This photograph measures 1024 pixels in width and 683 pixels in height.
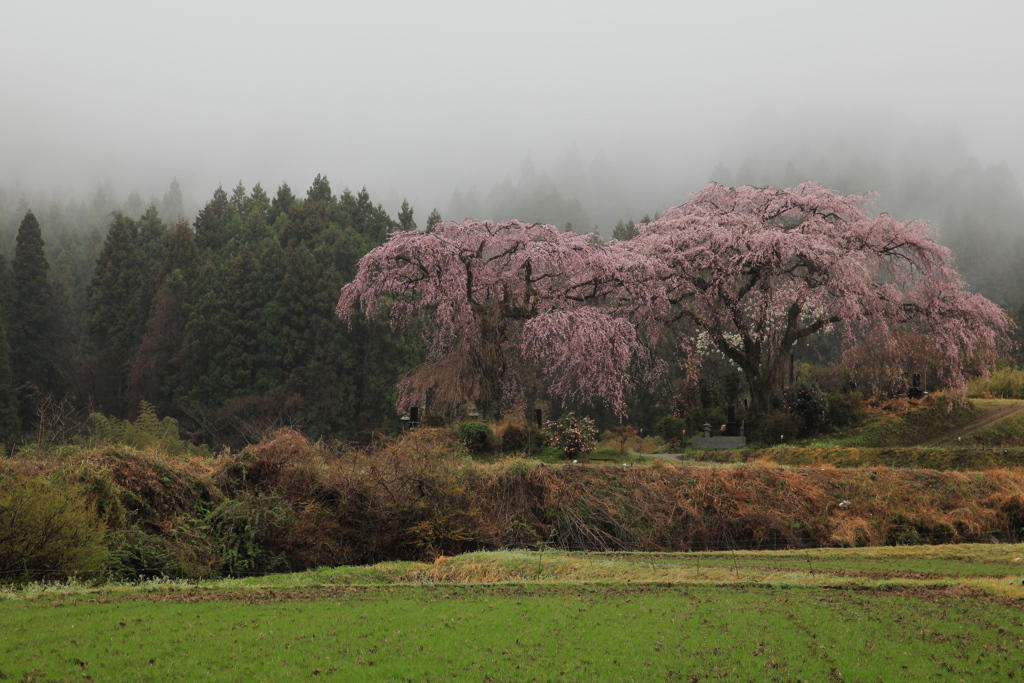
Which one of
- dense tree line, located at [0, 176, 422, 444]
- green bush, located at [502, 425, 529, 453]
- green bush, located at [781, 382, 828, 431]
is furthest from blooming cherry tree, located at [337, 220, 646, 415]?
dense tree line, located at [0, 176, 422, 444]

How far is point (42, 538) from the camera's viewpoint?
35.5ft

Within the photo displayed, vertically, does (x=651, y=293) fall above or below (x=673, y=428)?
above

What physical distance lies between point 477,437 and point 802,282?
12.5 meters

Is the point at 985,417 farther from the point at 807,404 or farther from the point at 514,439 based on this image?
the point at 514,439

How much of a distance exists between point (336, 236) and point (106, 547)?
3914 cm

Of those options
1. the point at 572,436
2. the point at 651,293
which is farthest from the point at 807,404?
the point at 572,436

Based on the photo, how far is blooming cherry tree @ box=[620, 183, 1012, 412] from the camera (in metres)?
25.9

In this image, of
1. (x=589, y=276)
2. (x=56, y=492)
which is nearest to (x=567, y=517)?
(x=56, y=492)

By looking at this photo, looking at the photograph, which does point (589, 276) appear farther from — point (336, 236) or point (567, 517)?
point (336, 236)

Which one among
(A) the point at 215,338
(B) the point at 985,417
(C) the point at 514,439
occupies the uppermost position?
(A) the point at 215,338

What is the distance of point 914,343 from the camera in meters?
28.7

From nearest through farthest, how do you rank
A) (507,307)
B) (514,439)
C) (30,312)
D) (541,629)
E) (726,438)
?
(541,629)
(514,439)
(726,438)
(507,307)
(30,312)

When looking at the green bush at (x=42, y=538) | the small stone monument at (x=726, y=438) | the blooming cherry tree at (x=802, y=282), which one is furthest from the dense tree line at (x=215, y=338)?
the green bush at (x=42, y=538)

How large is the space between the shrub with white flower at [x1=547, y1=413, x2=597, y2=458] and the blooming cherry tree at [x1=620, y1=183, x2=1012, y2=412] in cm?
645
